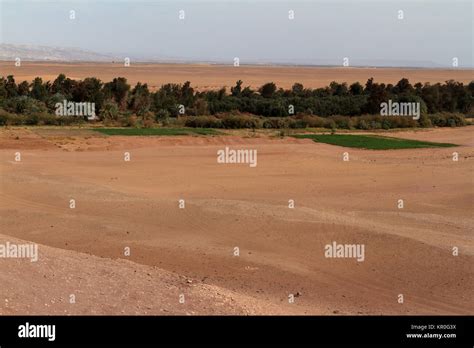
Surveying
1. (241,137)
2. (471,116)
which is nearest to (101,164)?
(241,137)

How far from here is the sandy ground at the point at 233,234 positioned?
26.4 feet

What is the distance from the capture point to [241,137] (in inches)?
1258

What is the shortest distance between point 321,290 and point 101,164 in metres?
15.0

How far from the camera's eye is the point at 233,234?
12617 mm

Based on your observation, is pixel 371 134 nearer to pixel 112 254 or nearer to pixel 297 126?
pixel 297 126

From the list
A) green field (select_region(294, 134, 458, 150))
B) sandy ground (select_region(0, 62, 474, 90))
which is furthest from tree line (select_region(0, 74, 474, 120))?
sandy ground (select_region(0, 62, 474, 90))

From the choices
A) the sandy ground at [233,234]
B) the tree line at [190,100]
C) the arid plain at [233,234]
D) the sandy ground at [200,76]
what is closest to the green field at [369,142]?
the arid plain at [233,234]

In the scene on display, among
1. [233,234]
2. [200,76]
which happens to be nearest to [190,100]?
[233,234]

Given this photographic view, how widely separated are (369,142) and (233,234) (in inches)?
785

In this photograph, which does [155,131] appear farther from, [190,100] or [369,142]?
[190,100]

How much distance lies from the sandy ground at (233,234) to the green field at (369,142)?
5.10 metres

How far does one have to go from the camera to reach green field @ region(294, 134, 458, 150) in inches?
1185

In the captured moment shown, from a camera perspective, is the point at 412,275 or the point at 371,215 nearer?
the point at 412,275

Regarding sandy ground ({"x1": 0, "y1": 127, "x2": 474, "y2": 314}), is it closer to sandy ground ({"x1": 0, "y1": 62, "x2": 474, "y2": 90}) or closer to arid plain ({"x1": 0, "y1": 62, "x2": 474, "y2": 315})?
arid plain ({"x1": 0, "y1": 62, "x2": 474, "y2": 315})
